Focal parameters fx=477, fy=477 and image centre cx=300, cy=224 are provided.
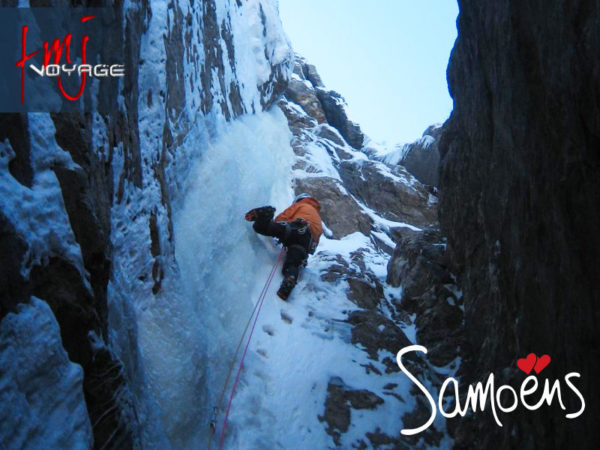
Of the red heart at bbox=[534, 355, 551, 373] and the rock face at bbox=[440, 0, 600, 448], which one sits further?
the red heart at bbox=[534, 355, 551, 373]

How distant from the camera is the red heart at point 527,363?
2.73 m

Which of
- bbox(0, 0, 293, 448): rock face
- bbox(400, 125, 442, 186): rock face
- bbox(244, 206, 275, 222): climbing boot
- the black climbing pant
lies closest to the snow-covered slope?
bbox(0, 0, 293, 448): rock face

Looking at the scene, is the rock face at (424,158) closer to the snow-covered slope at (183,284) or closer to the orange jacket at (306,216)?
the snow-covered slope at (183,284)

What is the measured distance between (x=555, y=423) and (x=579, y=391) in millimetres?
331

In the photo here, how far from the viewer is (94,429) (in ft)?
6.82

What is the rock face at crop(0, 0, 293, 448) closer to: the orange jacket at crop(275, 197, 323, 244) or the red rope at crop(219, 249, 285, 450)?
the red rope at crop(219, 249, 285, 450)

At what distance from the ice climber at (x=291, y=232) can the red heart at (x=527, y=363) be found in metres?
3.16

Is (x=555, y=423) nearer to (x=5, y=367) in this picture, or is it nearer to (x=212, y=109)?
(x=5, y=367)

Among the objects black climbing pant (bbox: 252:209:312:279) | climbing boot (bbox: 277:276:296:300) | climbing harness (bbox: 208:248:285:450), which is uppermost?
black climbing pant (bbox: 252:209:312:279)

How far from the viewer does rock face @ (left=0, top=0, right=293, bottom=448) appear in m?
1.78

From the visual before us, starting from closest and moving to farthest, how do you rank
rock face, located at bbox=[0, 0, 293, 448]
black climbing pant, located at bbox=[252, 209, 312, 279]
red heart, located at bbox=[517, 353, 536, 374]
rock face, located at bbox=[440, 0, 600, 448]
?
1. rock face, located at bbox=[0, 0, 293, 448]
2. rock face, located at bbox=[440, 0, 600, 448]
3. red heart, located at bbox=[517, 353, 536, 374]
4. black climbing pant, located at bbox=[252, 209, 312, 279]

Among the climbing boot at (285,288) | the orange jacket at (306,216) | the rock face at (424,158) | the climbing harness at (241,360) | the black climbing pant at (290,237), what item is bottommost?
the climbing harness at (241,360)

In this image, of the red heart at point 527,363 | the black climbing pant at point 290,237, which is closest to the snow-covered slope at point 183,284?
the black climbing pant at point 290,237

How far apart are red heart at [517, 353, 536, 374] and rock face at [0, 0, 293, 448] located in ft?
7.19
